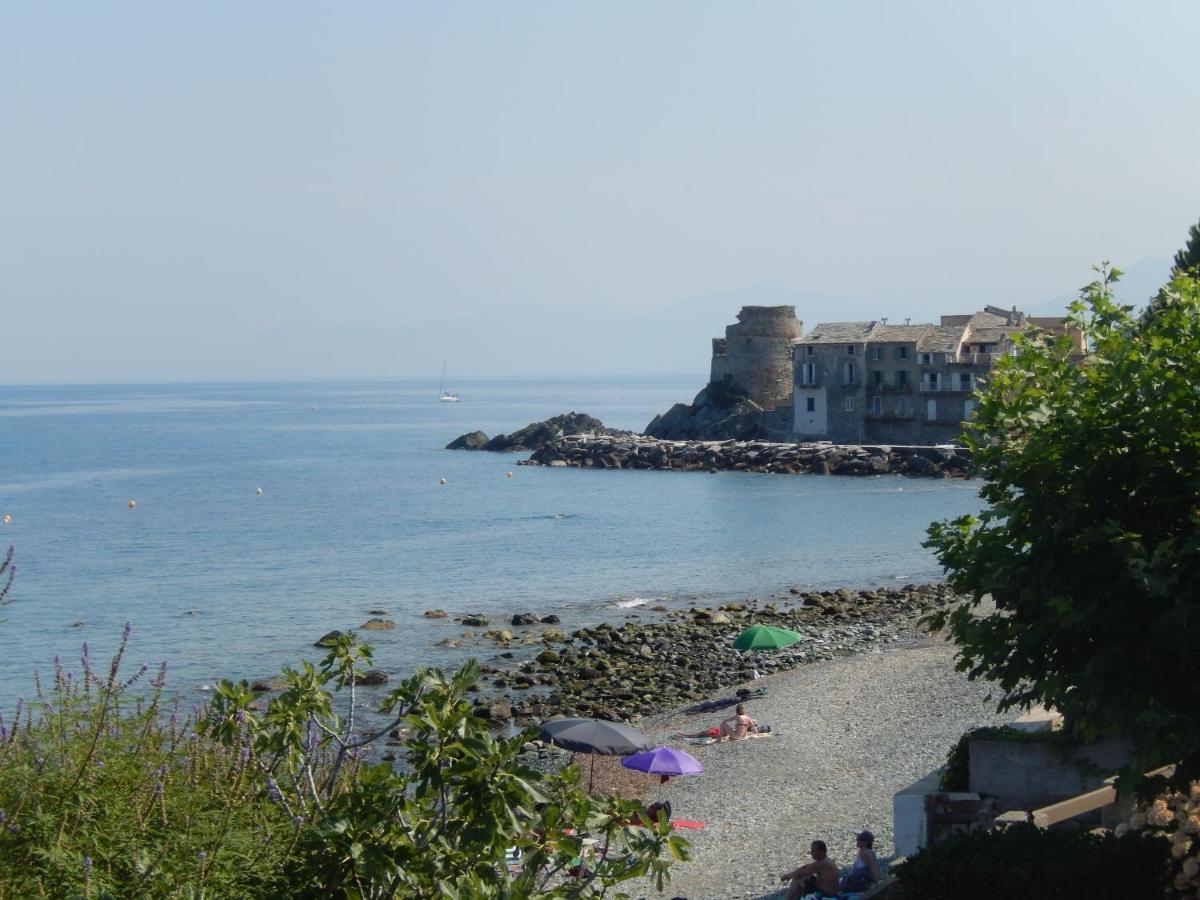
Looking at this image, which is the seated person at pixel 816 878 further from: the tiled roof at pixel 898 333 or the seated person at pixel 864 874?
the tiled roof at pixel 898 333

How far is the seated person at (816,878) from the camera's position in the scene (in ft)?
45.5

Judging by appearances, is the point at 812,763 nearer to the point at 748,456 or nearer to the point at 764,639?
the point at 764,639

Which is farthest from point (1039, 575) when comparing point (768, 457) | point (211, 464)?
point (211, 464)

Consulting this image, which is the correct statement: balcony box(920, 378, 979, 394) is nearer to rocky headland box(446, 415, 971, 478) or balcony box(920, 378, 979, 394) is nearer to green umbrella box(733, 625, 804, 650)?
rocky headland box(446, 415, 971, 478)

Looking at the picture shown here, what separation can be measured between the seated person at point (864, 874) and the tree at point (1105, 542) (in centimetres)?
319

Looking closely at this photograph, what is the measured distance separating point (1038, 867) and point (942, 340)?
80.3 m

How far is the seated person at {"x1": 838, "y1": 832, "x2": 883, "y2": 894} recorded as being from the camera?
14.0 m

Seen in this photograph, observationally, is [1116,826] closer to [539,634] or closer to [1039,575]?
[1039,575]

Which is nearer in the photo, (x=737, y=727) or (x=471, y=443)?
(x=737, y=727)

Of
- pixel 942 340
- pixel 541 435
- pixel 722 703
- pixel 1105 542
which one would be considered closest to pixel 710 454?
pixel 942 340

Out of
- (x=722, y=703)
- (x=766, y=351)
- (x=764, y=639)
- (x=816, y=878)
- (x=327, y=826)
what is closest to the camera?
(x=327, y=826)

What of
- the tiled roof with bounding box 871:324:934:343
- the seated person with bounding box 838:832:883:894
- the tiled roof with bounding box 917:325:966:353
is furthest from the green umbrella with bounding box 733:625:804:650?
the tiled roof with bounding box 871:324:934:343

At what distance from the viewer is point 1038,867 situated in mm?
10094

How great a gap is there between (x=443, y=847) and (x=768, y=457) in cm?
8396
